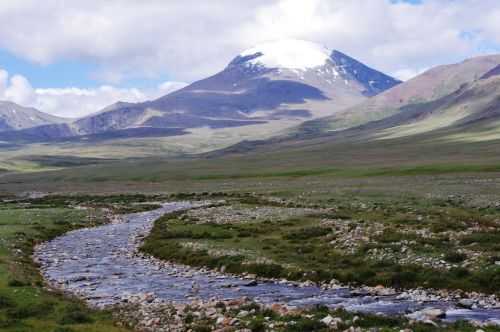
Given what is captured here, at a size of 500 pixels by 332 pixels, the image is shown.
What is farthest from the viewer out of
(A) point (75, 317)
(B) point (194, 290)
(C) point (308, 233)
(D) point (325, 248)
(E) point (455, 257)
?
(C) point (308, 233)

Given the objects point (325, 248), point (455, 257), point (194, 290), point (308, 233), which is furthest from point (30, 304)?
point (308, 233)

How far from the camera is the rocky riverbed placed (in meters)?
24.8

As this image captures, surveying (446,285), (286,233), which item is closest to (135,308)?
(446,285)

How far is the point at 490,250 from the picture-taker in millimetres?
33156

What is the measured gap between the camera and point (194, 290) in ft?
102

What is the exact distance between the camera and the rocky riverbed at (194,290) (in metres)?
24.8

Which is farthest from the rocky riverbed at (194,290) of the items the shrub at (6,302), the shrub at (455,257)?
the shrub at (455,257)

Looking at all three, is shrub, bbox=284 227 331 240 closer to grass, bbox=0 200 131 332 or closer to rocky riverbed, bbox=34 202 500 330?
rocky riverbed, bbox=34 202 500 330

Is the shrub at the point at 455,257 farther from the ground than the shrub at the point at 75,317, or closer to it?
farther from the ground

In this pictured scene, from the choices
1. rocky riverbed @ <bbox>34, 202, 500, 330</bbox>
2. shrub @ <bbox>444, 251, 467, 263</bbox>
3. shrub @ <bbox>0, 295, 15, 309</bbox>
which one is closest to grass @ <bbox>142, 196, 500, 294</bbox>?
shrub @ <bbox>444, 251, 467, 263</bbox>

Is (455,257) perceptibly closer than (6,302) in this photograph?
No

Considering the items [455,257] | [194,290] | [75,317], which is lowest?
[194,290]

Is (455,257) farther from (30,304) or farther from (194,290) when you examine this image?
(30,304)

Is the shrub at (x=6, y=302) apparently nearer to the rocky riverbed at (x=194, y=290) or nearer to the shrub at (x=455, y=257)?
the rocky riverbed at (x=194, y=290)
